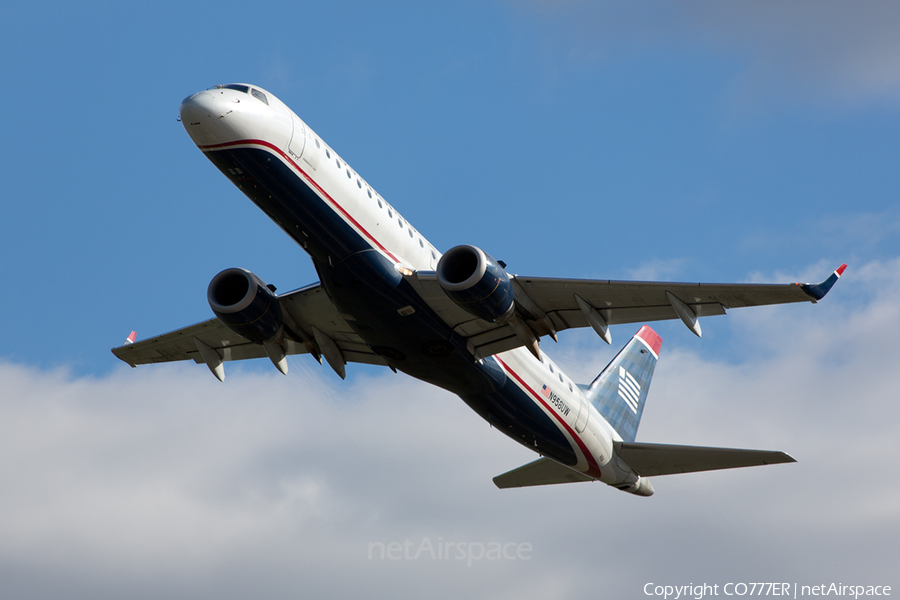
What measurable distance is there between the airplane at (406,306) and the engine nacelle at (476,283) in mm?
39

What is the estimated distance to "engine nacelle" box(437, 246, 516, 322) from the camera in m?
23.8

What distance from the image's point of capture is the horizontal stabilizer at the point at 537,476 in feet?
114

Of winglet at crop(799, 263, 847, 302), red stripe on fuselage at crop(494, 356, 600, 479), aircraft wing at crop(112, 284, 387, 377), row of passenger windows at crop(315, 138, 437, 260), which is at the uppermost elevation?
row of passenger windows at crop(315, 138, 437, 260)

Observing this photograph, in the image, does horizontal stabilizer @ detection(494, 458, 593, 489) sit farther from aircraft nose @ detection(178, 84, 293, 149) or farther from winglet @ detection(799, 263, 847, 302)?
aircraft nose @ detection(178, 84, 293, 149)

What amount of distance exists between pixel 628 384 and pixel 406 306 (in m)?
16.1

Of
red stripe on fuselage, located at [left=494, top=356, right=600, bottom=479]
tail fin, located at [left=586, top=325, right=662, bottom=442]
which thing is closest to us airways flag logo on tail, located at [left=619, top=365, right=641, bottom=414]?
tail fin, located at [left=586, top=325, right=662, bottom=442]

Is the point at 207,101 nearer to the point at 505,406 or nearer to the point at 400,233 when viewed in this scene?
the point at 400,233

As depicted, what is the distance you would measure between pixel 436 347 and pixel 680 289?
730cm

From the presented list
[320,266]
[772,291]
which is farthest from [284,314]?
[772,291]

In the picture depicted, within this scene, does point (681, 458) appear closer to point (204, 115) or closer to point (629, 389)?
point (629, 389)

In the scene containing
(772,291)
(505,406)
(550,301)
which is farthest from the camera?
(505,406)

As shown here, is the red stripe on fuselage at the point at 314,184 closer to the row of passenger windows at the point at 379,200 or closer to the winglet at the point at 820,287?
the row of passenger windows at the point at 379,200

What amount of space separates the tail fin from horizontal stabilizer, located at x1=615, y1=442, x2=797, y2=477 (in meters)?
2.50

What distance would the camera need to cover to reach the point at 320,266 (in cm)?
2561
